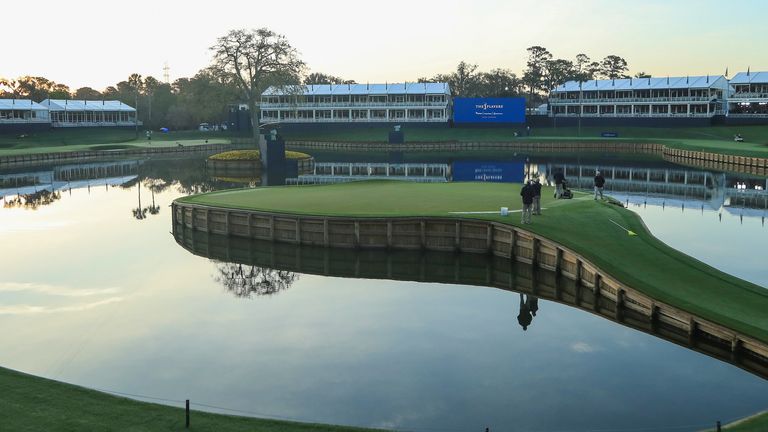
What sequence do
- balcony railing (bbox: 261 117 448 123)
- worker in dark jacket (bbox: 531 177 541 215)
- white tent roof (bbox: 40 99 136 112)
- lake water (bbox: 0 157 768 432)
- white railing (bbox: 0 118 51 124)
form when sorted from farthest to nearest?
balcony railing (bbox: 261 117 448 123), white tent roof (bbox: 40 99 136 112), white railing (bbox: 0 118 51 124), worker in dark jacket (bbox: 531 177 541 215), lake water (bbox: 0 157 768 432)

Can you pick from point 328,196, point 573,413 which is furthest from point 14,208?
point 573,413

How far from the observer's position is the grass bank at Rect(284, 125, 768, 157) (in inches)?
4754

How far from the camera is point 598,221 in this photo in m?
35.9

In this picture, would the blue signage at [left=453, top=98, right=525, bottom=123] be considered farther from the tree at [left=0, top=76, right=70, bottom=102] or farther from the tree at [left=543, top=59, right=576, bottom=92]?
the tree at [left=0, top=76, right=70, bottom=102]

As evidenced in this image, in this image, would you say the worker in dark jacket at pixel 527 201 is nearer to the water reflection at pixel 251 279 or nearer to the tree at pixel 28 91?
the water reflection at pixel 251 279

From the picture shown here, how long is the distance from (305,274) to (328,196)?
573 inches

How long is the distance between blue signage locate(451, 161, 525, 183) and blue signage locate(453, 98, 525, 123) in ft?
185

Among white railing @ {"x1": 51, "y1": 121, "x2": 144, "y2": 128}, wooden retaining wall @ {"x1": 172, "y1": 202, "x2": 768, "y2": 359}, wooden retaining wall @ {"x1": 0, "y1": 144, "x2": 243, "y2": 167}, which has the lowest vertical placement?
wooden retaining wall @ {"x1": 172, "y1": 202, "x2": 768, "y2": 359}

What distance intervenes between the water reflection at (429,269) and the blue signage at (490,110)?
118 meters

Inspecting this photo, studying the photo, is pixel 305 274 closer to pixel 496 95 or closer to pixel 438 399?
pixel 438 399

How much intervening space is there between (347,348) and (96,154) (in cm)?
10732

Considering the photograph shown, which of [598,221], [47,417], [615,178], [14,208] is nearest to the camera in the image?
[47,417]

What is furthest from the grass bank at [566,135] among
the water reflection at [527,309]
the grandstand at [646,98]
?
the water reflection at [527,309]

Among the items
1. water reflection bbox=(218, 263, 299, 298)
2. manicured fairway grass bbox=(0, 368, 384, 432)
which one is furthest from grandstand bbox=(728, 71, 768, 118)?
manicured fairway grass bbox=(0, 368, 384, 432)
